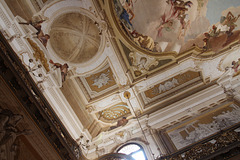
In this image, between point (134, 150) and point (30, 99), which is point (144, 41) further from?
point (30, 99)

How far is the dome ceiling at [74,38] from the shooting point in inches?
338

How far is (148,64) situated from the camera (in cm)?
1005

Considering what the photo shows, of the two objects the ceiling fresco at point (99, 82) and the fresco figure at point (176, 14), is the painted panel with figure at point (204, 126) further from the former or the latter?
the fresco figure at point (176, 14)

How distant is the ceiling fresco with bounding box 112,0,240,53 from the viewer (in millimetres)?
8914

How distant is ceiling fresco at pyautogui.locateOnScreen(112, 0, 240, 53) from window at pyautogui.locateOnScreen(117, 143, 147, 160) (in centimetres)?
462

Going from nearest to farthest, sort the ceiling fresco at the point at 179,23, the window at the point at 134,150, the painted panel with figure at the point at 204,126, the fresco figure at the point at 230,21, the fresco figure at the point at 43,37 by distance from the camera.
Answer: the fresco figure at the point at 43,37 → the painted panel with figure at the point at 204,126 → the window at the point at 134,150 → the ceiling fresco at the point at 179,23 → the fresco figure at the point at 230,21

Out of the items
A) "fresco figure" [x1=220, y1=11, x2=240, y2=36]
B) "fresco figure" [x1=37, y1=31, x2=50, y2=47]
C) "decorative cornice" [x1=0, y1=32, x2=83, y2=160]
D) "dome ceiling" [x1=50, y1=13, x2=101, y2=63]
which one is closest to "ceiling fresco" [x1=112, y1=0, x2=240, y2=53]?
"fresco figure" [x1=220, y1=11, x2=240, y2=36]

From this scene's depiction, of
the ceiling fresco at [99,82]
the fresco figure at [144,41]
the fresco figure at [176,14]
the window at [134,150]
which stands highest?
the fresco figure at [176,14]

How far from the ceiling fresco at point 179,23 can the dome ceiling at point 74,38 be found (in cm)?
142

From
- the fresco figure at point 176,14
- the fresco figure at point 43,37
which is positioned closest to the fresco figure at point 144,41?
the fresco figure at point 176,14

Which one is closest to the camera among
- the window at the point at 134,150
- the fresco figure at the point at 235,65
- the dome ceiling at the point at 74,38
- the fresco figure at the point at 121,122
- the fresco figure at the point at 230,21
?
the dome ceiling at the point at 74,38

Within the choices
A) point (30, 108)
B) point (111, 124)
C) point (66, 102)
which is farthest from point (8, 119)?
point (111, 124)

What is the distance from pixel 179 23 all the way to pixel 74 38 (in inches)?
192

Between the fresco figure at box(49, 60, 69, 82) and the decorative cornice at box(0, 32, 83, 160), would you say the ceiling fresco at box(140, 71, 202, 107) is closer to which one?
the fresco figure at box(49, 60, 69, 82)
